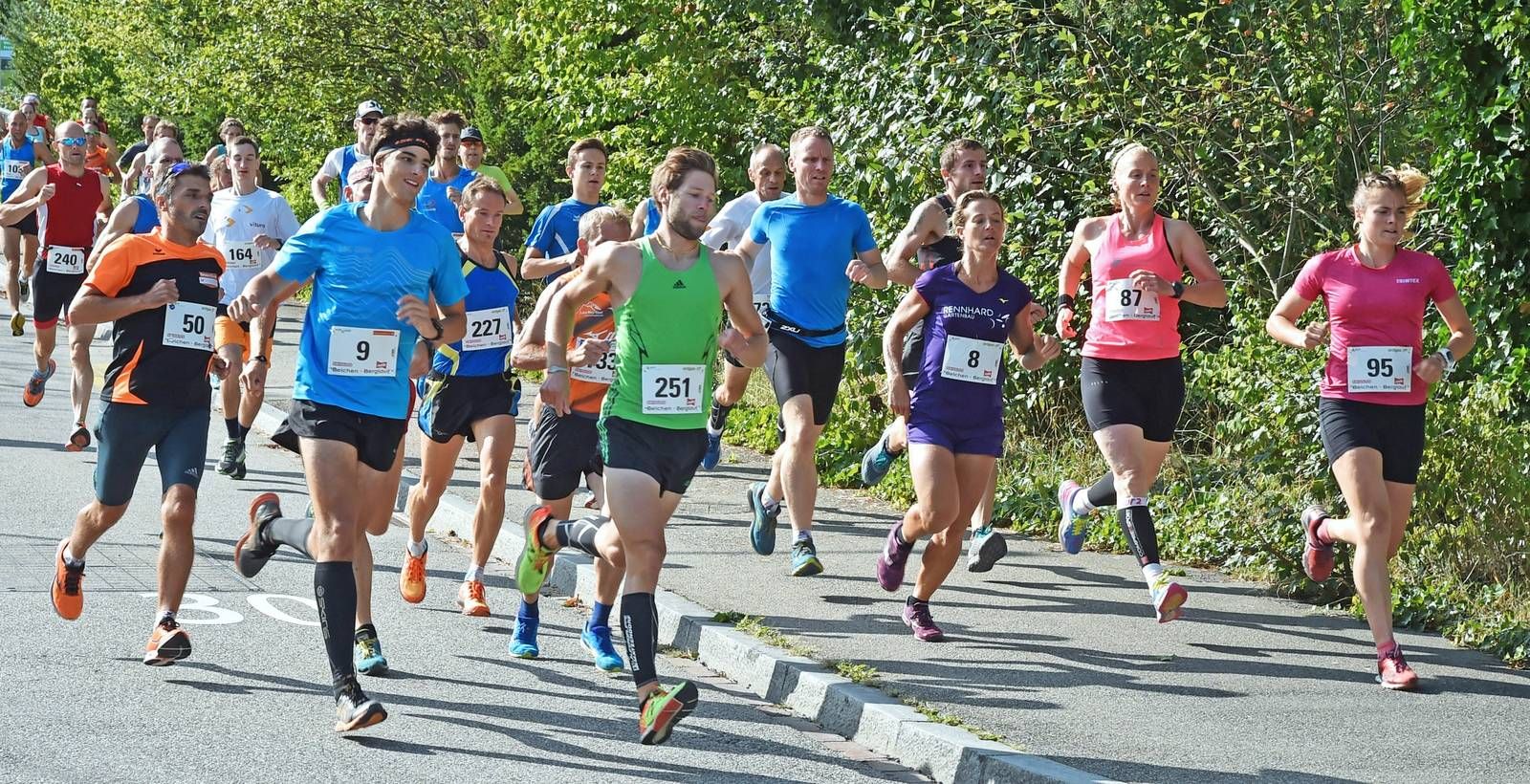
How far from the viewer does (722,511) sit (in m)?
11.1

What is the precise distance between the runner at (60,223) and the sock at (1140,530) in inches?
376

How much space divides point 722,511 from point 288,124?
15.5 metres

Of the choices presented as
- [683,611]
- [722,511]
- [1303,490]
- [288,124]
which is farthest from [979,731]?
[288,124]

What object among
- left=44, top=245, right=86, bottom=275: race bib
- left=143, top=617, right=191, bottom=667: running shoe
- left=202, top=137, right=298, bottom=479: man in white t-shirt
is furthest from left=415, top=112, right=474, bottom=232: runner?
left=44, top=245, right=86, bottom=275: race bib

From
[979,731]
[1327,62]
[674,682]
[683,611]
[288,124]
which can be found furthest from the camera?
[288,124]

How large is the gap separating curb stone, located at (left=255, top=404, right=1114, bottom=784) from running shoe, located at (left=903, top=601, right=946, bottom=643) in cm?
70

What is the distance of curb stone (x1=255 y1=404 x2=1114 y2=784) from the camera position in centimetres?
587

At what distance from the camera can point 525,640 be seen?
7.68 metres

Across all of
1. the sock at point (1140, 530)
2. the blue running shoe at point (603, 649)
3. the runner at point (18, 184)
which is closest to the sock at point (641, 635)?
the blue running shoe at point (603, 649)

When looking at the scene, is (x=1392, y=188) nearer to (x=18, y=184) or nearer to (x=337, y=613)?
(x=337, y=613)

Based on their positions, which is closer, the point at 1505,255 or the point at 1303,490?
the point at 1505,255

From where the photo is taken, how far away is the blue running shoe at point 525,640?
7.62 meters

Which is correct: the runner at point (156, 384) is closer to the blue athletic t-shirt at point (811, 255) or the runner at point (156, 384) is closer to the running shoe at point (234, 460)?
the blue athletic t-shirt at point (811, 255)

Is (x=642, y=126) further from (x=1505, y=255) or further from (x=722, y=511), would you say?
(x=1505, y=255)
